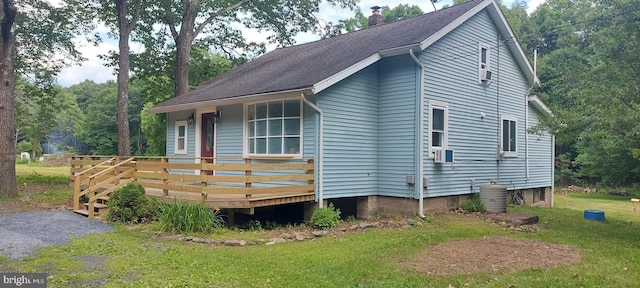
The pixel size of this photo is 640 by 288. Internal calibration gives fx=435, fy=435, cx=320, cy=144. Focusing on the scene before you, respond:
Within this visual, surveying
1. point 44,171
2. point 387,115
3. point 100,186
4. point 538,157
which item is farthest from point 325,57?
point 44,171

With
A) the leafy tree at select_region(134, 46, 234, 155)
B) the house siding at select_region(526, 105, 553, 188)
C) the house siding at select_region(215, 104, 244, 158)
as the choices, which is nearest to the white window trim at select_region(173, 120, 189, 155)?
the house siding at select_region(215, 104, 244, 158)

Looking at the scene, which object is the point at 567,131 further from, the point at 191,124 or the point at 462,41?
the point at 191,124

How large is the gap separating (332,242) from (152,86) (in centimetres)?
1816

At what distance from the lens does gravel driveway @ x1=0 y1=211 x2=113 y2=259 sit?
6734 mm

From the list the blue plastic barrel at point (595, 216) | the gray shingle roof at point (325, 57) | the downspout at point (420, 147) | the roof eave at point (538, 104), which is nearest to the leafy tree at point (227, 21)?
the gray shingle roof at point (325, 57)

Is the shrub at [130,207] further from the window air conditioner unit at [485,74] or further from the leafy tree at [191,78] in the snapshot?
the leafy tree at [191,78]

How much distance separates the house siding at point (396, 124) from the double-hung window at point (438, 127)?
23.0 inches

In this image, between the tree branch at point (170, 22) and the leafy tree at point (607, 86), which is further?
the tree branch at point (170, 22)

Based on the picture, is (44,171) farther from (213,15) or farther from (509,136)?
(509,136)

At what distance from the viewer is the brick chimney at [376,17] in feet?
50.0

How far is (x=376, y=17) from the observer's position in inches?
600

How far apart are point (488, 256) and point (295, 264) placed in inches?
114

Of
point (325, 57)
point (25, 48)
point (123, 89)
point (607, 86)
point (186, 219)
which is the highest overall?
point (25, 48)

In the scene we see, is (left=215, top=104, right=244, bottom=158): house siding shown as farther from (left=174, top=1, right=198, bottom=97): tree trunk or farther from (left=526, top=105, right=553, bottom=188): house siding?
(left=526, top=105, right=553, bottom=188): house siding
